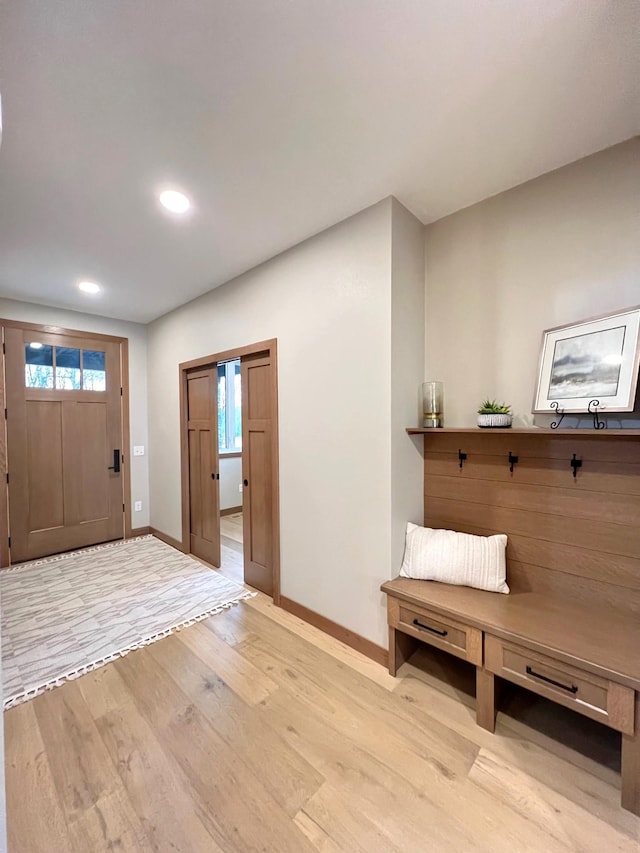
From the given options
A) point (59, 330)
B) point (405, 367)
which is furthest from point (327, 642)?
point (59, 330)

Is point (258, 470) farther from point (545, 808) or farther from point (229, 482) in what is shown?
point (229, 482)

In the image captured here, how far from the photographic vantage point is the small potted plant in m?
1.86

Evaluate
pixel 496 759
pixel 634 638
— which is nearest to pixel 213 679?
pixel 496 759

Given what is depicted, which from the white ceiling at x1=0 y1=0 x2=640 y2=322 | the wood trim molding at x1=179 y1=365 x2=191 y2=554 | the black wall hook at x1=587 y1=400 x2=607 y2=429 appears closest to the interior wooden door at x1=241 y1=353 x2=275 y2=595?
the wood trim molding at x1=179 y1=365 x2=191 y2=554

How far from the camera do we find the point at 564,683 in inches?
55.0

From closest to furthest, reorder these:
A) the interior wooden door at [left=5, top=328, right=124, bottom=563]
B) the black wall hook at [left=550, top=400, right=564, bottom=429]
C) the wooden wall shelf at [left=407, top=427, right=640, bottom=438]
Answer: the wooden wall shelf at [left=407, top=427, right=640, bottom=438] → the black wall hook at [left=550, top=400, right=564, bottom=429] → the interior wooden door at [left=5, top=328, right=124, bottom=563]

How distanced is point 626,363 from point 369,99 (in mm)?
1572

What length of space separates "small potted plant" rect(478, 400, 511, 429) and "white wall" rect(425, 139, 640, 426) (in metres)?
0.13

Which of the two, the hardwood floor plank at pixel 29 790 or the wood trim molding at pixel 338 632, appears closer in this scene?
the hardwood floor plank at pixel 29 790

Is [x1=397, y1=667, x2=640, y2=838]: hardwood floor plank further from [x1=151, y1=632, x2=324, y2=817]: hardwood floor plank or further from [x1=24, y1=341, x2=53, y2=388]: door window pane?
[x1=24, y1=341, x2=53, y2=388]: door window pane

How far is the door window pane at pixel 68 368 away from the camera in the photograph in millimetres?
3803

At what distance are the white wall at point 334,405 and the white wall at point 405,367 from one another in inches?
2.0

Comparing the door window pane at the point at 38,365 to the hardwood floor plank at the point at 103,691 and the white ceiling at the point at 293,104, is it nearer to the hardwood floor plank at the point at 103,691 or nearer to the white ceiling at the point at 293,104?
the white ceiling at the point at 293,104

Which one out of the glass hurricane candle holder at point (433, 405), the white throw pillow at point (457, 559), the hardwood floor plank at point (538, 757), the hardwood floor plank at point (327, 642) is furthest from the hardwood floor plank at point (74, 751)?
the glass hurricane candle holder at point (433, 405)
